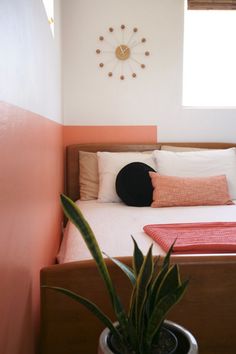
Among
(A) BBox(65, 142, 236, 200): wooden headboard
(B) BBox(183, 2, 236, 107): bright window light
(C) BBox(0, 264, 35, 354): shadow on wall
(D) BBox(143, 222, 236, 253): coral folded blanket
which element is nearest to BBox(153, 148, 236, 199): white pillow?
(A) BBox(65, 142, 236, 200): wooden headboard

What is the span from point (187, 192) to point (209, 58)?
1.53m

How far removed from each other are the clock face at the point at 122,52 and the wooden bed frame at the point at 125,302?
238cm

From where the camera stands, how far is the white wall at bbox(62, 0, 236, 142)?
3195mm

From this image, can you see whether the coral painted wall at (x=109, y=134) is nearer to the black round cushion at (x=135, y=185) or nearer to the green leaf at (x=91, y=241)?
the black round cushion at (x=135, y=185)

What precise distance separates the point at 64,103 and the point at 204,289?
2.43 meters

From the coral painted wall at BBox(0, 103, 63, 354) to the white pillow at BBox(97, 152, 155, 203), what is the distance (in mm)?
1281

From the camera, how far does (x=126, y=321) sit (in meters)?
0.94

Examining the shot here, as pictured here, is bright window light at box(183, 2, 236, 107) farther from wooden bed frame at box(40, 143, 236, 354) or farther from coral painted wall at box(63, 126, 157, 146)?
wooden bed frame at box(40, 143, 236, 354)

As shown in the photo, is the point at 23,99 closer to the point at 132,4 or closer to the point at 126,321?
the point at 126,321

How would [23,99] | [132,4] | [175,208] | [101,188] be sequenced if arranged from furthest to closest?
[132,4], [101,188], [175,208], [23,99]

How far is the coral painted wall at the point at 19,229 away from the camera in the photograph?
35.5 inches

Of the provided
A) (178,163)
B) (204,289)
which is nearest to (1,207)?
(204,289)

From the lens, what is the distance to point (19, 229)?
3.56ft

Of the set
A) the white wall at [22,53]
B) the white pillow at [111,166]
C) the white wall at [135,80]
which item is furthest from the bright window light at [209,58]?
the white wall at [22,53]
